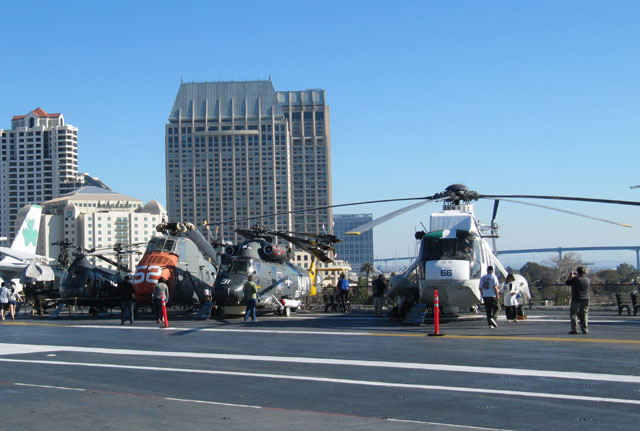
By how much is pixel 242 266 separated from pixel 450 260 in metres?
9.49

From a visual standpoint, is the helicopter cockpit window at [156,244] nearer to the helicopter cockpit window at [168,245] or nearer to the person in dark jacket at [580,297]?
the helicopter cockpit window at [168,245]

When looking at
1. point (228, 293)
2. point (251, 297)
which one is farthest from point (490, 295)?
point (228, 293)

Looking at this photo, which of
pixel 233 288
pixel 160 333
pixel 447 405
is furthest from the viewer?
pixel 233 288

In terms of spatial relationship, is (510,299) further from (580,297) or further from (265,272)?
(265,272)

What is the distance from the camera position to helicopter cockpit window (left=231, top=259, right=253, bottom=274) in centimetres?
2773

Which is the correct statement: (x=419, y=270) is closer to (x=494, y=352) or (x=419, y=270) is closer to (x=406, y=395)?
(x=494, y=352)

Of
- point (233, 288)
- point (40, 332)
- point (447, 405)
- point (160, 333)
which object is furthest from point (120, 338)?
point (447, 405)

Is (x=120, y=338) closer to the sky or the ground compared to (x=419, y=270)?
closer to the ground

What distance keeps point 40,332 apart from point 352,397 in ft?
48.8

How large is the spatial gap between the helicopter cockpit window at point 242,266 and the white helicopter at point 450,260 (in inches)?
265

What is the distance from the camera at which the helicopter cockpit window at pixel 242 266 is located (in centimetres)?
2773

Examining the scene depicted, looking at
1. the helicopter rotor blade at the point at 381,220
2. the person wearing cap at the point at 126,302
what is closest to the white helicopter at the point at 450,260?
the helicopter rotor blade at the point at 381,220

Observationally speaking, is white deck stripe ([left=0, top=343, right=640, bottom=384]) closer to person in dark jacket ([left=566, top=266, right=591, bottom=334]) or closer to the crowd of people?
person in dark jacket ([left=566, top=266, right=591, bottom=334])

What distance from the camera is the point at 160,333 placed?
20.6m
